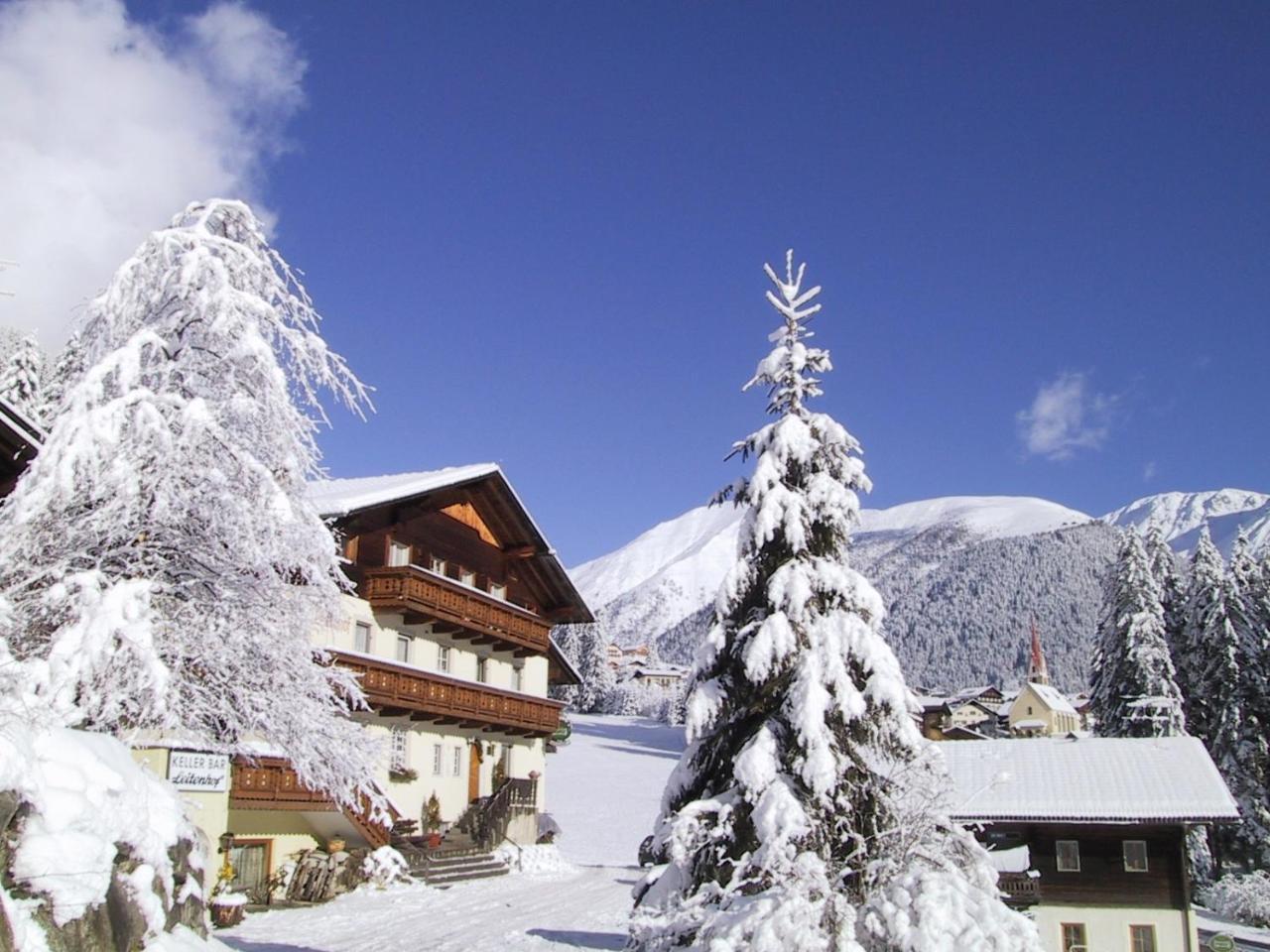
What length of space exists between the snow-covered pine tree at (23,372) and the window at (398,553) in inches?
783

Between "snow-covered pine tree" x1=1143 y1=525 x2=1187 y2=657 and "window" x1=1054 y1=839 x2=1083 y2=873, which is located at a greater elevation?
"snow-covered pine tree" x1=1143 y1=525 x2=1187 y2=657

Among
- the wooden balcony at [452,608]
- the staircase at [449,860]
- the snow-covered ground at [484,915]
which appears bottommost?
the snow-covered ground at [484,915]

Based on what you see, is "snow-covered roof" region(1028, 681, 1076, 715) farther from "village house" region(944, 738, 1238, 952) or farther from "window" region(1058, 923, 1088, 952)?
"window" region(1058, 923, 1088, 952)

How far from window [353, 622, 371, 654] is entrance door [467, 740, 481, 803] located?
273 inches

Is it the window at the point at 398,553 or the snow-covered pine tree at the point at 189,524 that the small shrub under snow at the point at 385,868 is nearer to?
the window at the point at 398,553

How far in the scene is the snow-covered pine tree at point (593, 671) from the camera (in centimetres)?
11775

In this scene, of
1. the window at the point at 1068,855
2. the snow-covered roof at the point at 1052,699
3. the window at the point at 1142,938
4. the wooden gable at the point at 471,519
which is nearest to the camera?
the window at the point at 1142,938

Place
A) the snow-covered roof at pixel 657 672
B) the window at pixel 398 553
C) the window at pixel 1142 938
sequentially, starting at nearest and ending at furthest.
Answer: the window at pixel 398 553
the window at pixel 1142 938
the snow-covered roof at pixel 657 672

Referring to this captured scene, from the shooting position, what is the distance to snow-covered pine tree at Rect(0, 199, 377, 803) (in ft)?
38.8

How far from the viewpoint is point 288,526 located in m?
13.4

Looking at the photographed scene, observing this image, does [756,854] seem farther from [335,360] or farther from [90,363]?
[90,363]

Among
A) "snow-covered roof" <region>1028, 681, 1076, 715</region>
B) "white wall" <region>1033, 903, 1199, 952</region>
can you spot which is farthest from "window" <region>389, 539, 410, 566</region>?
"snow-covered roof" <region>1028, 681, 1076, 715</region>

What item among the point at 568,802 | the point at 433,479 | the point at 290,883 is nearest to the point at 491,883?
the point at 290,883

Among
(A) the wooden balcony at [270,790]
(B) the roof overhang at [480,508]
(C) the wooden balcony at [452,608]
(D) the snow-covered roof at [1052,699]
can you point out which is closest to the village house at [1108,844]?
(C) the wooden balcony at [452,608]
